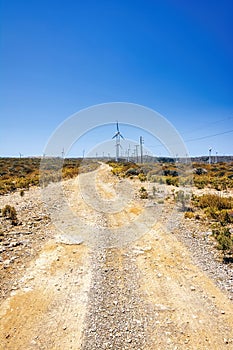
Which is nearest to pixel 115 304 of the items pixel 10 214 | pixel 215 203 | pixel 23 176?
pixel 10 214


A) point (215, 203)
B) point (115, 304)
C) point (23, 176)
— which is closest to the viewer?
point (115, 304)

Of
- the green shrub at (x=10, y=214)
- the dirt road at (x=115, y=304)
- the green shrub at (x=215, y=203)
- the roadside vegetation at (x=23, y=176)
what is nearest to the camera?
the dirt road at (x=115, y=304)

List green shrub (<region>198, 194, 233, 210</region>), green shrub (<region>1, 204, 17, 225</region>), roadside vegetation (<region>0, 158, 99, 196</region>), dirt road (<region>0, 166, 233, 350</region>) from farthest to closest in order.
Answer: roadside vegetation (<region>0, 158, 99, 196</region>) → green shrub (<region>198, 194, 233, 210</region>) → green shrub (<region>1, 204, 17, 225</region>) → dirt road (<region>0, 166, 233, 350</region>)

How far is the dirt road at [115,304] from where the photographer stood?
377 cm

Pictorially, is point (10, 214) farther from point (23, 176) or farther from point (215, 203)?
point (23, 176)

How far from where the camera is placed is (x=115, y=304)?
466 cm

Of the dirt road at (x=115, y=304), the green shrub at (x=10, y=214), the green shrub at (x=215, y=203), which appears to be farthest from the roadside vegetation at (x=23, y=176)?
the dirt road at (x=115, y=304)

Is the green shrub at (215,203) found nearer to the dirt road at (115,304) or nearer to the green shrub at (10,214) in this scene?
the dirt road at (115,304)

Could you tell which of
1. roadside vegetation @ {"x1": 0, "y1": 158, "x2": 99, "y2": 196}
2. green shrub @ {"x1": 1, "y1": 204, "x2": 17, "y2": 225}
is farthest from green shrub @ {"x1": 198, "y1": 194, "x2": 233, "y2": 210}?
roadside vegetation @ {"x1": 0, "y1": 158, "x2": 99, "y2": 196}

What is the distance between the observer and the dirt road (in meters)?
3.77

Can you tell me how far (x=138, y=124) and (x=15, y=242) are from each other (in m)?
9.64

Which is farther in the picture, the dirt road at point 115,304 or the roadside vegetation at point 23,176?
the roadside vegetation at point 23,176

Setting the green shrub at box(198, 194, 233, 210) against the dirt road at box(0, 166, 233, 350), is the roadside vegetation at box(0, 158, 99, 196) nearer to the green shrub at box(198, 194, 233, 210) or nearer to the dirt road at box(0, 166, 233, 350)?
the green shrub at box(198, 194, 233, 210)

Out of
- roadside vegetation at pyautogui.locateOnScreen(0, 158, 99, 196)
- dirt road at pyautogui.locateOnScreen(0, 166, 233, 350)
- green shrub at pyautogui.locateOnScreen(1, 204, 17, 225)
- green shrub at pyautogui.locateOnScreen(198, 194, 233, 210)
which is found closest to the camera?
dirt road at pyautogui.locateOnScreen(0, 166, 233, 350)
